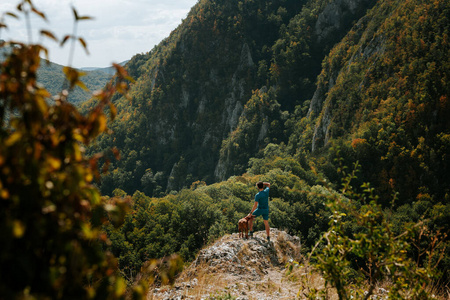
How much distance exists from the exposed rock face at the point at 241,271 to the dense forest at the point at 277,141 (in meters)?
1.99

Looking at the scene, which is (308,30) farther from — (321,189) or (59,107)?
(59,107)

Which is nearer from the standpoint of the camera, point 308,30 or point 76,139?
point 76,139

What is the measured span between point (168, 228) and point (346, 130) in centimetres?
3081

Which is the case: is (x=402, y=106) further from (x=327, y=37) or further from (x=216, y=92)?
(x=216, y=92)

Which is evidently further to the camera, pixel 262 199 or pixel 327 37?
pixel 327 37

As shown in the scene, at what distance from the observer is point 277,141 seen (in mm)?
69625

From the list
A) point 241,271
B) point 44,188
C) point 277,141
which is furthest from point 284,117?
point 44,188

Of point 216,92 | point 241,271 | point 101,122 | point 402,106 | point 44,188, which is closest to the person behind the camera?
point 44,188

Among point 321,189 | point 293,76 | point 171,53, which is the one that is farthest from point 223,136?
point 321,189

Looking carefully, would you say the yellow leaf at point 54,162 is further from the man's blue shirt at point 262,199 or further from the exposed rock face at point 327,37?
the exposed rock face at point 327,37

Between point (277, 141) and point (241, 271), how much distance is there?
206 ft

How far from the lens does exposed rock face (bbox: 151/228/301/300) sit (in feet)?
20.7

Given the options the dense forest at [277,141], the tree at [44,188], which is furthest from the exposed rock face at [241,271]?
the tree at [44,188]

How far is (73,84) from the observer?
1502 mm
